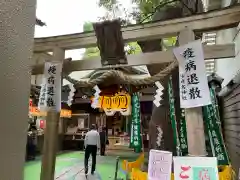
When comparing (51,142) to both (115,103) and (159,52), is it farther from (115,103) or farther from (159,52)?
(115,103)

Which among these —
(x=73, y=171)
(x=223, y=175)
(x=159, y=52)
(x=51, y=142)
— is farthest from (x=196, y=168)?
(x=73, y=171)

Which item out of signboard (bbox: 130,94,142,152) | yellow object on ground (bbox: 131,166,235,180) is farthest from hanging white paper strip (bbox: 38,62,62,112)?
signboard (bbox: 130,94,142,152)

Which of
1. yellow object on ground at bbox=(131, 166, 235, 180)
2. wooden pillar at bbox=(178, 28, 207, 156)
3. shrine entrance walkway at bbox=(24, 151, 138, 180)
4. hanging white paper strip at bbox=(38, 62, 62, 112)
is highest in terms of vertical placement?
hanging white paper strip at bbox=(38, 62, 62, 112)

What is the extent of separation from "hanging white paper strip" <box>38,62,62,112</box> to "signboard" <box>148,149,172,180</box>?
2322 mm

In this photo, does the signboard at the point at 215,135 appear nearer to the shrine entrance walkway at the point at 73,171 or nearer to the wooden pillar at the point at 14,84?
the shrine entrance walkway at the point at 73,171

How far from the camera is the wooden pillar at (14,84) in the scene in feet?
3.26

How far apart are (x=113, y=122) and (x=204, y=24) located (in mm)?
17436

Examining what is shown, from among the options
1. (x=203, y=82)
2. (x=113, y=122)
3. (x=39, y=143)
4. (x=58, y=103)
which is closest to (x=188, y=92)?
(x=203, y=82)

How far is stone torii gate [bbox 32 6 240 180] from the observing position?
13.1 feet

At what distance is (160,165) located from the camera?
14.0 feet

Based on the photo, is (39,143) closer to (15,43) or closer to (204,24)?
(204,24)

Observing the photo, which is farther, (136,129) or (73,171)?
(73,171)

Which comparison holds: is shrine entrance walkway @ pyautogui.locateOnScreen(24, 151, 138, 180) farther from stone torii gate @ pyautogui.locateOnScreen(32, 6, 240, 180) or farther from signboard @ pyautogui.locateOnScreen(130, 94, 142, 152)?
stone torii gate @ pyautogui.locateOnScreen(32, 6, 240, 180)

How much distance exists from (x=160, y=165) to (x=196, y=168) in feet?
2.32
